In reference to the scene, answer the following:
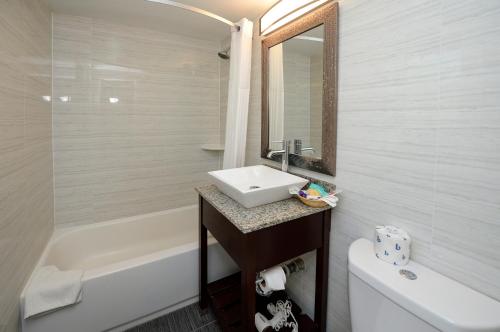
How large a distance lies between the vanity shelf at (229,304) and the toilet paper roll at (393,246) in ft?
2.23

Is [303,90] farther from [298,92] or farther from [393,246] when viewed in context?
[393,246]

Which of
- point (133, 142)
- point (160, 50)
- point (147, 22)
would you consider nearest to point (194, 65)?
point (160, 50)

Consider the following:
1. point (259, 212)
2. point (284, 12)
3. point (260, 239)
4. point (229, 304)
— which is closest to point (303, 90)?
point (284, 12)

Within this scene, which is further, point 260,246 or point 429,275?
point 260,246

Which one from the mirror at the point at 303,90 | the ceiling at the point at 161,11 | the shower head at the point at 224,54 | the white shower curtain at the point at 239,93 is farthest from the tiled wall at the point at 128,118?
the mirror at the point at 303,90

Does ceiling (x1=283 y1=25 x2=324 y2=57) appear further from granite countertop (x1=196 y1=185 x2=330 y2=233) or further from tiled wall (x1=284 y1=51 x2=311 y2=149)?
granite countertop (x1=196 y1=185 x2=330 y2=233)

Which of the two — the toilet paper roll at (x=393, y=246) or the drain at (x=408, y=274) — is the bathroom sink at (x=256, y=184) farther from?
the drain at (x=408, y=274)

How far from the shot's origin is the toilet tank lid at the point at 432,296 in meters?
0.61

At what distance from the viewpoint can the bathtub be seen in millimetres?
1253

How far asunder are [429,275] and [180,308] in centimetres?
150

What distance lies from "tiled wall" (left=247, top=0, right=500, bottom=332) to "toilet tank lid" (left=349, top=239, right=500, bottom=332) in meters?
0.05

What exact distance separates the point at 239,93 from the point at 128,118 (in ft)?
3.52

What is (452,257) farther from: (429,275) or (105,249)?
(105,249)

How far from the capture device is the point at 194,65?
2225 mm
